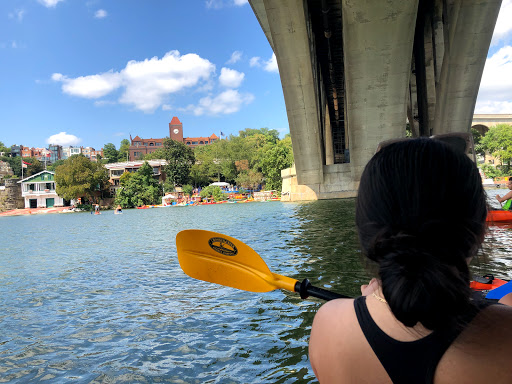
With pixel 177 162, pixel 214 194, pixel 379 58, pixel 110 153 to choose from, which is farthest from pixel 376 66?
pixel 110 153

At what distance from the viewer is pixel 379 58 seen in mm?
14000

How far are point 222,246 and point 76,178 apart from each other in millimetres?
53670

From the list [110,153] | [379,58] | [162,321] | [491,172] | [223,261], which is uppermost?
[110,153]

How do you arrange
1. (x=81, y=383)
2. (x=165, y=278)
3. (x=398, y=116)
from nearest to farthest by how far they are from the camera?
1. (x=81, y=383)
2. (x=165, y=278)
3. (x=398, y=116)

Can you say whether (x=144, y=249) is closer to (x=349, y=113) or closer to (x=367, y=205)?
(x=367, y=205)

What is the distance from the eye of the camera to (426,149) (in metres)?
0.93

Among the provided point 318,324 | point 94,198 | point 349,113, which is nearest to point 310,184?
point 349,113

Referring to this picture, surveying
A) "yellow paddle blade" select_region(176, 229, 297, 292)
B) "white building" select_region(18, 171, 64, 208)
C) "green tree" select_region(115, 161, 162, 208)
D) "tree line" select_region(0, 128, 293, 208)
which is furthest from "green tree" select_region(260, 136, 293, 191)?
"yellow paddle blade" select_region(176, 229, 297, 292)

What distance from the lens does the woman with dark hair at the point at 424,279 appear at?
0.88 meters

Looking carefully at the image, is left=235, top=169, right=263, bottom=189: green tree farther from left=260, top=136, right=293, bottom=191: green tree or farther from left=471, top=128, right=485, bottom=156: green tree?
left=471, top=128, right=485, bottom=156: green tree

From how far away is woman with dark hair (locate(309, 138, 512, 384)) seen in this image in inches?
34.5

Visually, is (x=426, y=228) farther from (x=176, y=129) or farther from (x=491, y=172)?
(x=176, y=129)

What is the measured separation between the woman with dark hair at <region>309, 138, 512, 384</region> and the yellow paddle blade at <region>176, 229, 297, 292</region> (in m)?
1.16

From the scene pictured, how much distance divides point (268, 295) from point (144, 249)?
586 centimetres
